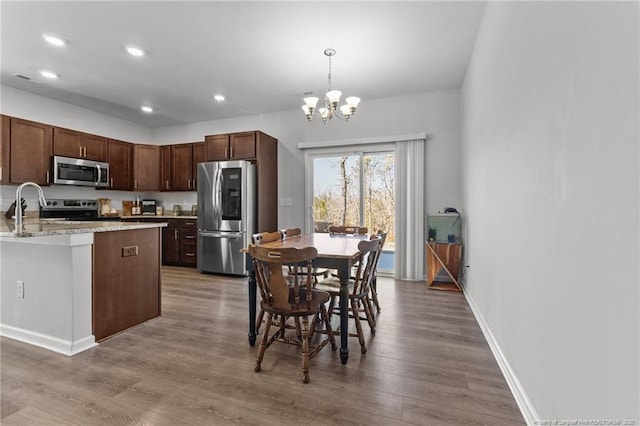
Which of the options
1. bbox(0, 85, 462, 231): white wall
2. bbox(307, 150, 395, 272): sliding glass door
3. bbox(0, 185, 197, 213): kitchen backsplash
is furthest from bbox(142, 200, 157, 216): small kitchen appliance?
bbox(307, 150, 395, 272): sliding glass door

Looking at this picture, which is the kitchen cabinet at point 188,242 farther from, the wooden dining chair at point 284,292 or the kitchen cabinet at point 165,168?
the wooden dining chair at point 284,292

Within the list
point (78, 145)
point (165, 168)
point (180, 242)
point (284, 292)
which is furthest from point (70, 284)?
point (165, 168)

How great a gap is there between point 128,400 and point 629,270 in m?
2.31

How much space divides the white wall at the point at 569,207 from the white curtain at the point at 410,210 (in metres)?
2.36

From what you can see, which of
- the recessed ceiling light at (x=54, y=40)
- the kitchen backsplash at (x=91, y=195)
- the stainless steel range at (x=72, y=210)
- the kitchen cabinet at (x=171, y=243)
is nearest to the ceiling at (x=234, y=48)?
the recessed ceiling light at (x=54, y=40)

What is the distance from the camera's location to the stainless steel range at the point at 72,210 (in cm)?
470

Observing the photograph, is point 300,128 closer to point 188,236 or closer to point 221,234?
point 221,234

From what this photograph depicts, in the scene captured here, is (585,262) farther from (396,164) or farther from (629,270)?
(396,164)

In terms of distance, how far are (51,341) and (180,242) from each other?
3269 millimetres

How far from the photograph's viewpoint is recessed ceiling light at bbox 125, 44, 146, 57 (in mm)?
3223

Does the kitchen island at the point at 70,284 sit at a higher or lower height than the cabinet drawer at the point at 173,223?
lower

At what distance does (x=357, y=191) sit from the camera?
5023 millimetres

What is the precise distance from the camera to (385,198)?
4883 mm

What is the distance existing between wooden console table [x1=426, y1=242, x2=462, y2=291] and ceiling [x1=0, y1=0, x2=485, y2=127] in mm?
2234
